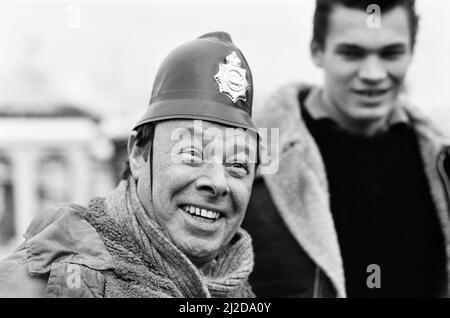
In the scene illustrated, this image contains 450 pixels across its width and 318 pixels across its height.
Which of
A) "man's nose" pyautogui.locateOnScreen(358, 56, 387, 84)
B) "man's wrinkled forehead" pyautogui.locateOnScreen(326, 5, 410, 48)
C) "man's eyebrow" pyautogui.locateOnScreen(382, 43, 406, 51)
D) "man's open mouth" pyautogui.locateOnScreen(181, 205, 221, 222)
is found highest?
"man's wrinkled forehead" pyautogui.locateOnScreen(326, 5, 410, 48)

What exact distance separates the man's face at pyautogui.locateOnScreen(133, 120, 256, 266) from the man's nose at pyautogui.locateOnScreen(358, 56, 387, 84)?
75 centimetres

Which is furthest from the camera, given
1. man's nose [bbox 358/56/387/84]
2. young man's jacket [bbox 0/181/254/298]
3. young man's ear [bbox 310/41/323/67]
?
young man's ear [bbox 310/41/323/67]

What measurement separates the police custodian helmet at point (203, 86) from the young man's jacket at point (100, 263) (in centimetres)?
24

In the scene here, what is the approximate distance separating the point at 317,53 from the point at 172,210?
3.48 feet

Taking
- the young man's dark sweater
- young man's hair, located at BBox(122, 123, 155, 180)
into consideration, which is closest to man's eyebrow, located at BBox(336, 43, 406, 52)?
the young man's dark sweater

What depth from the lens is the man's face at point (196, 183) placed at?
1.47 m

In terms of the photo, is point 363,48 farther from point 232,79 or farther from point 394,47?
point 232,79

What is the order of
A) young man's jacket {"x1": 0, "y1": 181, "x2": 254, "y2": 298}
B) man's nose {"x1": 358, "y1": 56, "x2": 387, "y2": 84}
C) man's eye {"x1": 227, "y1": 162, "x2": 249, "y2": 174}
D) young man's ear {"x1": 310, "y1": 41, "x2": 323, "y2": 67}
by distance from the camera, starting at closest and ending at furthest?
young man's jacket {"x1": 0, "y1": 181, "x2": 254, "y2": 298}, man's eye {"x1": 227, "y1": 162, "x2": 249, "y2": 174}, man's nose {"x1": 358, "y1": 56, "x2": 387, "y2": 84}, young man's ear {"x1": 310, "y1": 41, "x2": 323, "y2": 67}

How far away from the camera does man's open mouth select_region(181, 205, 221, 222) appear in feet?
4.85

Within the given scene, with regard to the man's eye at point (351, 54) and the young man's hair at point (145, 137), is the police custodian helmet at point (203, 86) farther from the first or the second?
the man's eye at point (351, 54)

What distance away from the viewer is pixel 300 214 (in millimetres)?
2166

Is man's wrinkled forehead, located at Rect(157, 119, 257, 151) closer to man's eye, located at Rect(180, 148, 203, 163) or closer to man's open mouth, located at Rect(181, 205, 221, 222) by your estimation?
man's eye, located at Rect(180, 148, 203, 163)
